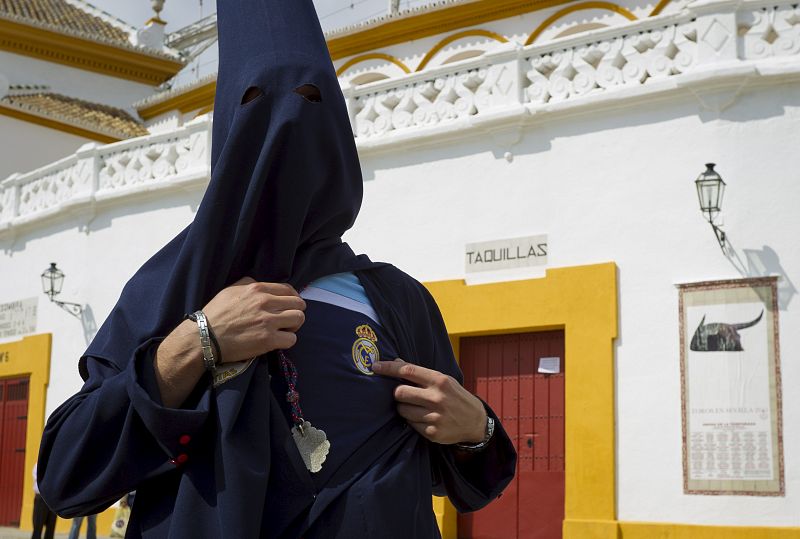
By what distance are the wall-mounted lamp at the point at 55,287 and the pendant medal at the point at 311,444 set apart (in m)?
12.8

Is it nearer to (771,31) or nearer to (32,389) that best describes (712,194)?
(771,31)

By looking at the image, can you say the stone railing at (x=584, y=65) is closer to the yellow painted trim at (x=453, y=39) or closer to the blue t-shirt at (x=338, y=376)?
the yellow painted trim at (x=453, y=39)

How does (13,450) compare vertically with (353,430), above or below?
below

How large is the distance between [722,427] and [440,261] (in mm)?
3250

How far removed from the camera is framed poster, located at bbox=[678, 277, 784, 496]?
8.76m

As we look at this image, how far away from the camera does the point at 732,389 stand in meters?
8.96

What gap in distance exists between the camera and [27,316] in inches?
599

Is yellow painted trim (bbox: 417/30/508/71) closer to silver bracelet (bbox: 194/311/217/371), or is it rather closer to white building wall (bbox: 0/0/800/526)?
white building wall (bbox: 0/0/800/526)

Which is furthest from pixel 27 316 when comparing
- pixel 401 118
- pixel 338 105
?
pixel 338 105

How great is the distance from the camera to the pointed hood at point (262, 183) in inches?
80.7

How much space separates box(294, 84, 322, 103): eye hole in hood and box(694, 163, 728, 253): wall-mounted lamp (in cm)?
744

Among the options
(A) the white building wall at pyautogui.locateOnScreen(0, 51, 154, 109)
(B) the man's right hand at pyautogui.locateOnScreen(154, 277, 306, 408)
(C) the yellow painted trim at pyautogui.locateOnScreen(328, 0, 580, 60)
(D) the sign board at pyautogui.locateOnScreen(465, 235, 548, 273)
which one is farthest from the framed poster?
(A) the white building wall at pyautogui.locateOnScreen(0, 51, 154, 109)

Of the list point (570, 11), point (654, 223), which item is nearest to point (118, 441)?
point (654, 223)

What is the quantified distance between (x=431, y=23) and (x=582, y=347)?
28.2 ft
